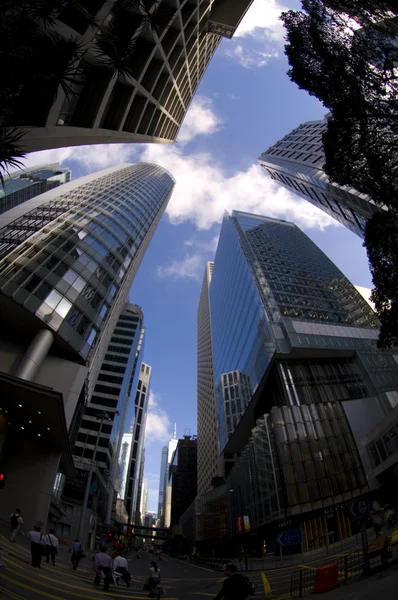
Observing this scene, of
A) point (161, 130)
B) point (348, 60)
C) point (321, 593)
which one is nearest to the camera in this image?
point (321, 593)

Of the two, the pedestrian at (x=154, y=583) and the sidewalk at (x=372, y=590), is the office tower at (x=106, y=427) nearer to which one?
the pedestrian at (x=154, y=583)

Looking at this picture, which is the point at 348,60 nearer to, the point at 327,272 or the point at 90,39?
the point at 90,39

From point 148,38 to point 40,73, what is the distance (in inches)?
543

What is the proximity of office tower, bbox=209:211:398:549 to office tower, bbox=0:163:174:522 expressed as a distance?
23.4m

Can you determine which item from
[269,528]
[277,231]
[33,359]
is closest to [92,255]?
[33,359]

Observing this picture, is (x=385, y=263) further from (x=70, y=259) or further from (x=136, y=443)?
(x=136, y=443)

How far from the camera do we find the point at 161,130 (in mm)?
26594

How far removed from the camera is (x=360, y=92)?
14992 millimetres

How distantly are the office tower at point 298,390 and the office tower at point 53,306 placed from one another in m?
23.4

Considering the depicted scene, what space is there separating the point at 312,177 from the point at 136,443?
125 metres

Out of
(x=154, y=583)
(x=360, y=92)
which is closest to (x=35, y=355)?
(x=154, y=583)

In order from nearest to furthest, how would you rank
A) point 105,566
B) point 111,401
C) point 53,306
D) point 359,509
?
point 359,509, point 105,566, point 53,306, point 111,401

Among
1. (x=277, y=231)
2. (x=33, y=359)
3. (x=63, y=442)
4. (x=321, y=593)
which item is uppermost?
(x=277, y=231)

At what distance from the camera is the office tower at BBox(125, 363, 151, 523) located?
398ft
